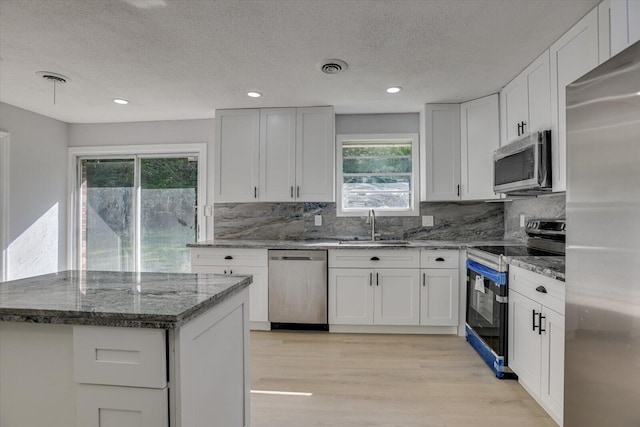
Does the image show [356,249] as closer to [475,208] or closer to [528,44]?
[475,208]

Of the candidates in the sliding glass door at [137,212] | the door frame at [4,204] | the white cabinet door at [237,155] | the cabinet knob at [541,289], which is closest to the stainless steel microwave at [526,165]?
the cabinet knob at [541,289]

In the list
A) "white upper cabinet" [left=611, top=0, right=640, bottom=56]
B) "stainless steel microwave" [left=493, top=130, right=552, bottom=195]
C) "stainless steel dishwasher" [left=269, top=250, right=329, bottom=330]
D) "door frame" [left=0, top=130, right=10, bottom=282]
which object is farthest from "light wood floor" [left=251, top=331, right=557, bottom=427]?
"door frame" [left=0, top=130, right=10, bottom=282]

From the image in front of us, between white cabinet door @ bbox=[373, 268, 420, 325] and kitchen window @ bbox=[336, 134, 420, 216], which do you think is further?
kitchen window @ bbox=[336, 134, 420, 216]

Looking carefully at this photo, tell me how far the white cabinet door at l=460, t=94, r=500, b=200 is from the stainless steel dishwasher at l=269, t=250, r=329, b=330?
1.65 m

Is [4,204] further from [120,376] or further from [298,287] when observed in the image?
[120,376]

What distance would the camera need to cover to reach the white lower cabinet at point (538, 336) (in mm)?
1738

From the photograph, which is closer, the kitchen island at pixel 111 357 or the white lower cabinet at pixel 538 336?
the kitchen island at pixel 111 357

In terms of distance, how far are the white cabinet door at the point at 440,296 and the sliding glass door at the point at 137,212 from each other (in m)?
2.79

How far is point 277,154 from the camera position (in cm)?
357

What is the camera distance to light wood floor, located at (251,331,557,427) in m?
1.90

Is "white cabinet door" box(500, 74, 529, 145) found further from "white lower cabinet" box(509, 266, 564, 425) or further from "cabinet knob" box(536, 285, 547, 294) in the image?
"cabinet knob" box(536, 285, 547, 294)

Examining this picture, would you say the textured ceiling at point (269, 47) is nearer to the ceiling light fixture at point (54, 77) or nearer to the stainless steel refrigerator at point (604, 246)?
the ceiling light fixture at point (54, 77)

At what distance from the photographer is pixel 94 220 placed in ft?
13.8

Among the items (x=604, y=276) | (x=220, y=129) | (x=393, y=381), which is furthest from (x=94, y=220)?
(x=604, y=276)
